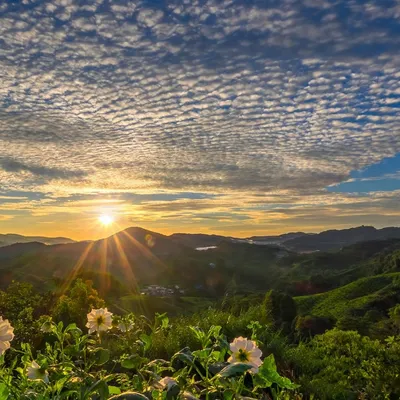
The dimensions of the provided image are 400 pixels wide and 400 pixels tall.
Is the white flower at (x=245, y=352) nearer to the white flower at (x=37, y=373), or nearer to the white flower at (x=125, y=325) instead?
the white flower at (x=37, y=373)

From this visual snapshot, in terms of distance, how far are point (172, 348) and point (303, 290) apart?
83769 millimetres

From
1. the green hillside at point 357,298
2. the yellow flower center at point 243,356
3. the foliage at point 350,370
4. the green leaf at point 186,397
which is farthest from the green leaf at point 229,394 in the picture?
the green hillside at point 357,298

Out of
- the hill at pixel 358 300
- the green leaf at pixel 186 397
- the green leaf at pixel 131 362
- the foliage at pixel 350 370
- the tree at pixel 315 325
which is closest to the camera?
the green leaf at pixel 186 397

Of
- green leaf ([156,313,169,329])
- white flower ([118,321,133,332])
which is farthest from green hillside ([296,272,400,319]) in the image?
green leaf ([156,313,169,329])

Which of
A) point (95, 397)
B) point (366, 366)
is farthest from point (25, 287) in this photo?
point (95, 397)

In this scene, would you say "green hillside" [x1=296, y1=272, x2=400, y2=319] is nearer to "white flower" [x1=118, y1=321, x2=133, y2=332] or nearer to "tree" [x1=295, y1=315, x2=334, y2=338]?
"tree" [x1=295, y1=315, x2=334, y2=338]

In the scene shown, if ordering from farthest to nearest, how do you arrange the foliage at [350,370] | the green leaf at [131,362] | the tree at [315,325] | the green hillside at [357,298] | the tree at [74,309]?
1. the green hillside at [357,298]
2. the tree at [315,325]
3. the tree at [74,309]
4. the foliage at [350,370]
5. the green leaf at [131,362]

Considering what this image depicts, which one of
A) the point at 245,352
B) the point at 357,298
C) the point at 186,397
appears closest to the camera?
the point at 186,397

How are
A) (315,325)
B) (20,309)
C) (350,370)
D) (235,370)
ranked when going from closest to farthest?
(235,370), (350,370), (20,309), (315,325)

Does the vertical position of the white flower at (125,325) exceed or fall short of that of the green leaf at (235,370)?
it falls short

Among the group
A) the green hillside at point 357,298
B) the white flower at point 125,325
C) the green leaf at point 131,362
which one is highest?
the green leaf at point 131,362

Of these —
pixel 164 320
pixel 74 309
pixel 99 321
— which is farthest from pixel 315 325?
pixel 164 320

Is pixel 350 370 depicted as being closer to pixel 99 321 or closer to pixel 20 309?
pixel 99 321

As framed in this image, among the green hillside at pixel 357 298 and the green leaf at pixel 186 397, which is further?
the green hillside at pixel 357 298
